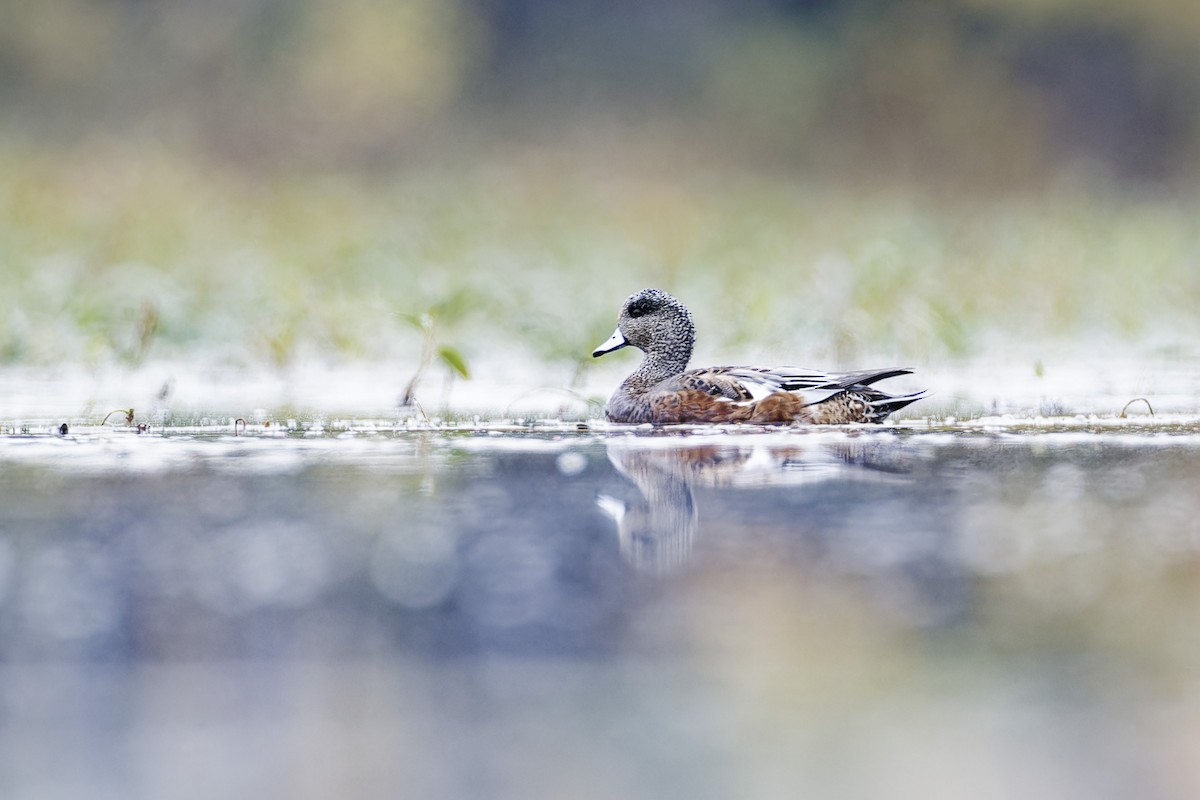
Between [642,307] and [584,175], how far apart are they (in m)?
10.2

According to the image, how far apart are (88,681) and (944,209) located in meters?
15.3

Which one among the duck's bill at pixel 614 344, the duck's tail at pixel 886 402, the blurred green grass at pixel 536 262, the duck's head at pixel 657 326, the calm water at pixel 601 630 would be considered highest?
the blurred green grass at pixel 536 262

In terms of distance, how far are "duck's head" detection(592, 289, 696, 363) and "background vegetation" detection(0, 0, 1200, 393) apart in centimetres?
58

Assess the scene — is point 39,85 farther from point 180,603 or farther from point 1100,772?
point 1100,772

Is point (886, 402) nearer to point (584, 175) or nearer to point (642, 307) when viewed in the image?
point (642, 307)

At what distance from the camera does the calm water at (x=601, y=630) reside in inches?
97.7

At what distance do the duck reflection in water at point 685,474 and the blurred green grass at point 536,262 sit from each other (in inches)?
86.8

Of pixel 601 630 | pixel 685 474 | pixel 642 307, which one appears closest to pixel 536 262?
pixel 642 307

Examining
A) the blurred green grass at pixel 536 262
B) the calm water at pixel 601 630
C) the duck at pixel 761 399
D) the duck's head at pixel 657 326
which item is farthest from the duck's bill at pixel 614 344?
the calm water at pixel 601 630

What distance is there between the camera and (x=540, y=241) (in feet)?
44.8

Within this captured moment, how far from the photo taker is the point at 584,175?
17656mm

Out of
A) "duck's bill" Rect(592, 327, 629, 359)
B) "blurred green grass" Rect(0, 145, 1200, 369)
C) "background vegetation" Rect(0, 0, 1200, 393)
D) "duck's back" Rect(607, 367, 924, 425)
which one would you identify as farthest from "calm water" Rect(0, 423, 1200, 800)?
"background vegetation" Rect(0, 0, 1200, 393)

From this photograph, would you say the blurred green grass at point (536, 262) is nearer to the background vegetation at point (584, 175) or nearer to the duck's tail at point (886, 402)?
the background vegetation at point (584, 175)

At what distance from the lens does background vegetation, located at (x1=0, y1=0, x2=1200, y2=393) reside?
9.84 m
